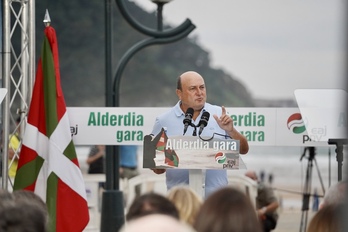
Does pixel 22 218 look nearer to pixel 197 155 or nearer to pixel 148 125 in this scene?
pixel 197 155

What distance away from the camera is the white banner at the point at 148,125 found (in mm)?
8719

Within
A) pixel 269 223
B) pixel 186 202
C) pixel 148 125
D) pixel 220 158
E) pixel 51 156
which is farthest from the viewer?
pixel 269 223

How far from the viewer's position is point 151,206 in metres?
4.43

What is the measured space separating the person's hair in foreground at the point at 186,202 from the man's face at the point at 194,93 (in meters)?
3.00

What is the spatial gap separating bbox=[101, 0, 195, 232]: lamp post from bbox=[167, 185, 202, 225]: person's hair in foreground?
525 cm

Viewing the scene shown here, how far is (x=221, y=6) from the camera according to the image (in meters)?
42.8

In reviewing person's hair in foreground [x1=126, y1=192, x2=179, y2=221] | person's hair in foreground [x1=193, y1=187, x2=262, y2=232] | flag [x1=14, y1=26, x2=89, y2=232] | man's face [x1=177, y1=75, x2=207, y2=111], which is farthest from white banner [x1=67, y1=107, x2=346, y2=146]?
person's hair in foreground [x1=193, y1=187, x2=262, y2=232]

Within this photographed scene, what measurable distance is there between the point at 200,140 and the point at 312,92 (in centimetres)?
115

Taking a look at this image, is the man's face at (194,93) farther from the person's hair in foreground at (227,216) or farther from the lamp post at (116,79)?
the person's hair in foreground at (227,216)

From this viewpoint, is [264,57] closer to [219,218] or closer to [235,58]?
[235,58]

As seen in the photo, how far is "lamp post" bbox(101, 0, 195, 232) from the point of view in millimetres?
10508

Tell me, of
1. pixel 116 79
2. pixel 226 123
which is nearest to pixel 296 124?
pixel 226 123

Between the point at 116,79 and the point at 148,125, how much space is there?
1928mm

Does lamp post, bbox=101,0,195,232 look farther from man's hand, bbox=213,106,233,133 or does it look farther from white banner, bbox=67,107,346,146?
man's hand, bbox=213,106,233,133
